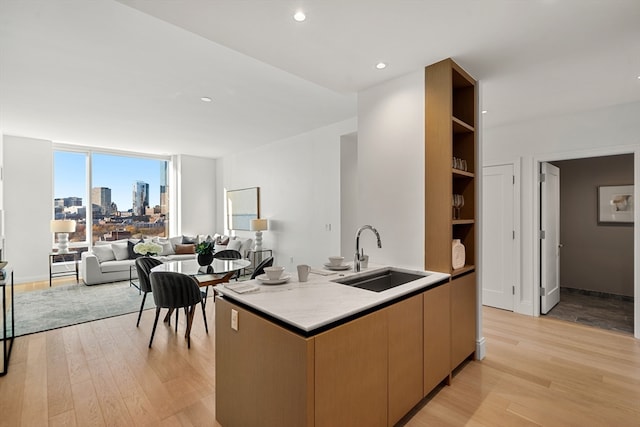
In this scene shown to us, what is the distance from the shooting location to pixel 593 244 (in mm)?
4895

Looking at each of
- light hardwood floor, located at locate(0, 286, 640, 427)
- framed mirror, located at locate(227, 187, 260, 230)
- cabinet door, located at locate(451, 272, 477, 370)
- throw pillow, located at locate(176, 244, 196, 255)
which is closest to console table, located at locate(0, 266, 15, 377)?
light hardwood floor, located at locate(0, 286, 640, 427)

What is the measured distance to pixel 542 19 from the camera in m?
1.91

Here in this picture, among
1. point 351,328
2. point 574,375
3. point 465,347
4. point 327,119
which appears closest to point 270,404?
point 351,328

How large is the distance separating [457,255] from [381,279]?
2.13ft

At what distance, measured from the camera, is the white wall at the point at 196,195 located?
778 cm

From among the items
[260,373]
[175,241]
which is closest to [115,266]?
[175,241]

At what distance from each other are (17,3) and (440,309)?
12.0 feet

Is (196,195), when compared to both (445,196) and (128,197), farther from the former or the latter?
(445,196)

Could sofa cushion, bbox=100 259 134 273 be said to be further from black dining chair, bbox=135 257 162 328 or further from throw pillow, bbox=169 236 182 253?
black dining chair, bbox=135 257 162 328

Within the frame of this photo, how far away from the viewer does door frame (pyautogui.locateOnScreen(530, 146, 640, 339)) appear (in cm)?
327

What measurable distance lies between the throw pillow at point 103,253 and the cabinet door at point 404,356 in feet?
20.1

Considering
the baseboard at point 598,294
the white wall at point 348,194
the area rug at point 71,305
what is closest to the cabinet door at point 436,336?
the white wall at point 348,194

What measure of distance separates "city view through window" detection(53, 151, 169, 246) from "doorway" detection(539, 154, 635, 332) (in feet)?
26.8

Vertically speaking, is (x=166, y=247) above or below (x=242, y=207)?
below
